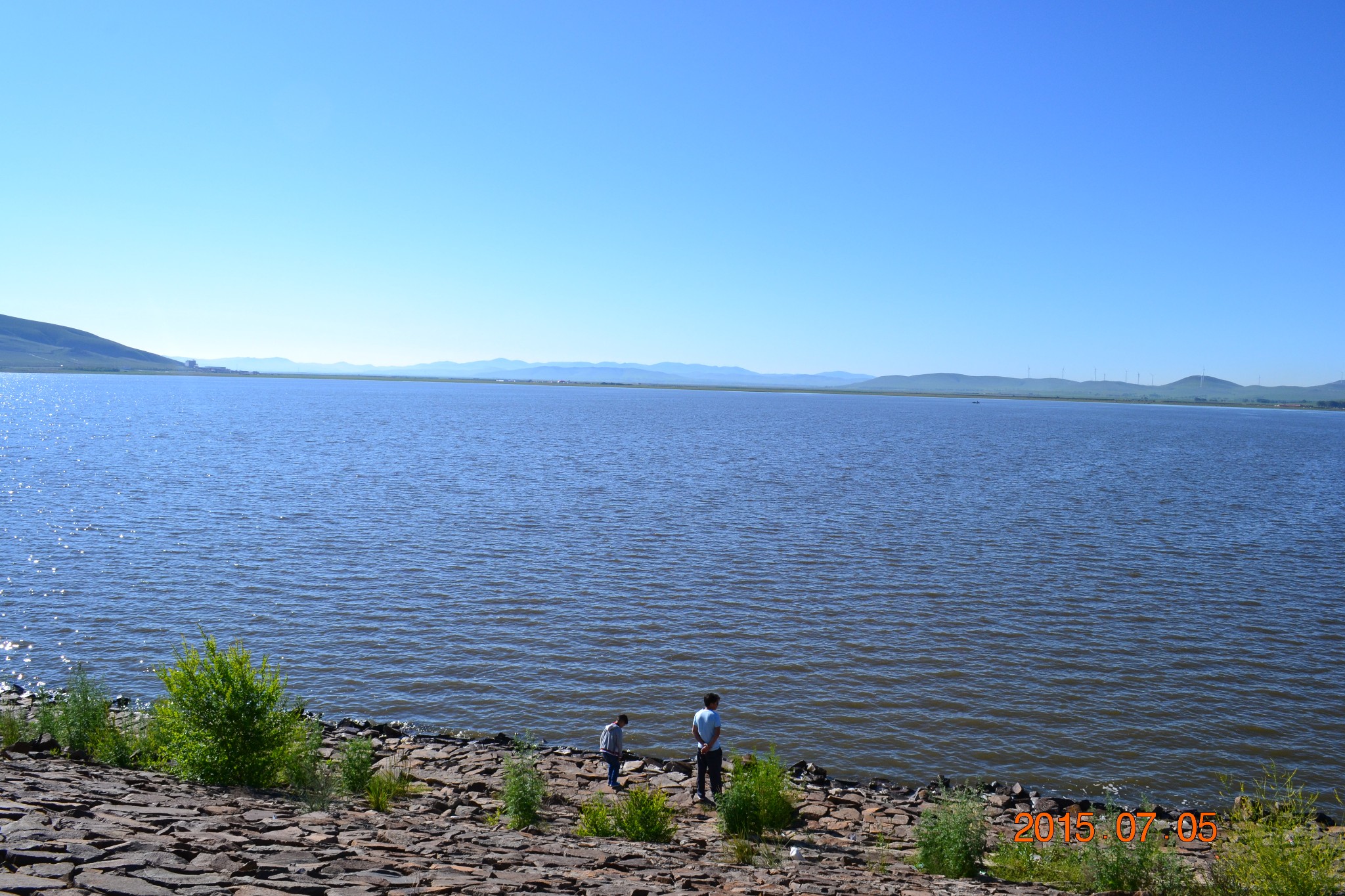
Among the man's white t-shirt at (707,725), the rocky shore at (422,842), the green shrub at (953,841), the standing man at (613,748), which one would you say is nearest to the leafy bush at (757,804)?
the rocky shore at (422,842)

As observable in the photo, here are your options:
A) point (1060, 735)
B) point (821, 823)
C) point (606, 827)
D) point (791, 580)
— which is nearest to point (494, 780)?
point (606, 827)

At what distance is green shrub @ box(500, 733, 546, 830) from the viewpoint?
13.1 meters

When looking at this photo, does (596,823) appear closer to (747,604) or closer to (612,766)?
(612,766)

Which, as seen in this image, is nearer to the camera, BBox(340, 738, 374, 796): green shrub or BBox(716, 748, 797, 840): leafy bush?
BBox(716, 748, 797, 840): leafy bush

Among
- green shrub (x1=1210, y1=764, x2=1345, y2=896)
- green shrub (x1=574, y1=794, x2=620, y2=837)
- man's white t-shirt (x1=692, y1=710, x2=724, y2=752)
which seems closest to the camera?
green shrub (x1=1210, y1=764, x2=1345, y2=896)

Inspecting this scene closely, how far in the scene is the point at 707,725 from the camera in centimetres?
1502

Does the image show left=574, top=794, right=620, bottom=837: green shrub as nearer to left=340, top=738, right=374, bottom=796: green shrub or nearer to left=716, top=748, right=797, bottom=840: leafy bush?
left=716, top=748, right=797, bottom=840: leafy bush

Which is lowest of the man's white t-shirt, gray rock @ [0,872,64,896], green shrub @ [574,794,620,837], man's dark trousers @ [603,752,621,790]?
man's dark trousers @ [603,752,621,790]

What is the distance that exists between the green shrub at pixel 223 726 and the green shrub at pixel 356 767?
3.35 feet

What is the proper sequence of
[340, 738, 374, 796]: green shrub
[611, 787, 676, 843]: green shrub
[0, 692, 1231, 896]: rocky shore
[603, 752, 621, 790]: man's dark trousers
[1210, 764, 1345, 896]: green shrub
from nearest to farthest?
[0, 692, 1231, 896]: rocky shore < [1210, 764, 1345, 896]: green shrub < [611, 787, 676, 843]: green shrub < [340, 738, 374, 796]: green shrub < [603, 752, 621, 790]: man's dark trousers

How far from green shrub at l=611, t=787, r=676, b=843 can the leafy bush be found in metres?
0.92

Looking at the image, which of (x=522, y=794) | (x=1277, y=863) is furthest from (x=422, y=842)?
(x=1277, y=863)

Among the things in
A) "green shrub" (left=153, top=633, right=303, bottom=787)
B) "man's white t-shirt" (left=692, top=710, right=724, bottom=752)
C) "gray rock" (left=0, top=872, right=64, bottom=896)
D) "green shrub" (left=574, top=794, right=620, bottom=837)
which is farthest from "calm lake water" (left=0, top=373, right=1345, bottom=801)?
"gray rock" (left=0, top=872, right=64, bottom=896)

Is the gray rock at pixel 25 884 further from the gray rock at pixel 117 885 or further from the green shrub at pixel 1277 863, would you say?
the green shrub at pixel 1277 863
